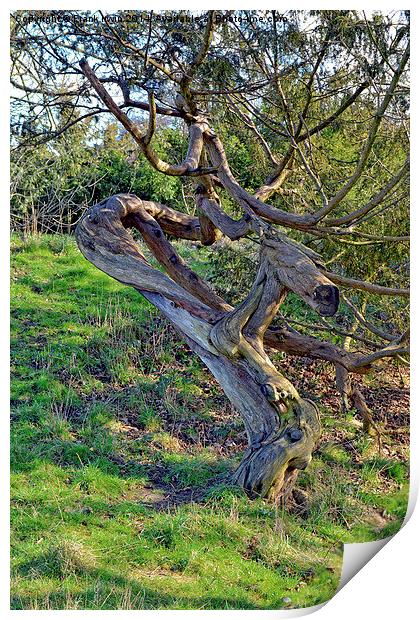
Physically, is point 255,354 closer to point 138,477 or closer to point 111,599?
point 138,477

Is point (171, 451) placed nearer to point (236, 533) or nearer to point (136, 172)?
point (236, 533)

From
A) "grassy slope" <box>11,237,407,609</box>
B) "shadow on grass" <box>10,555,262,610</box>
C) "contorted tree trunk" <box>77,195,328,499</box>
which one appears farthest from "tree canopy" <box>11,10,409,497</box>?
"shadow on grass" <box>10,555,262,610</box>

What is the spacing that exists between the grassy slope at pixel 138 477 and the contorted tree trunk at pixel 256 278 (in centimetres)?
31

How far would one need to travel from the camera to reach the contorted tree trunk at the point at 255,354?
10.6 ft

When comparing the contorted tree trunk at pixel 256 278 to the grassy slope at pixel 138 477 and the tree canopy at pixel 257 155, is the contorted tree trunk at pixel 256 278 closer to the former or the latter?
the tree canopy at pixel 257 155

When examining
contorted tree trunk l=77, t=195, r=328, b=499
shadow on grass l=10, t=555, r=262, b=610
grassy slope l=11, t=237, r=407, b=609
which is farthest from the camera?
contorted tree trunk l=77, t=195, r=328, b=499

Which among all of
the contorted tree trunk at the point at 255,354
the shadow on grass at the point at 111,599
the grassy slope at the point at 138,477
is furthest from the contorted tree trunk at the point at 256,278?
the shadow on grass at the point at 111,599

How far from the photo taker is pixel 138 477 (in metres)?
3.60

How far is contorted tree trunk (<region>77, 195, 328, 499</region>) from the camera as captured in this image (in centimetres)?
323

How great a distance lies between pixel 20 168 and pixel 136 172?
1.09 m

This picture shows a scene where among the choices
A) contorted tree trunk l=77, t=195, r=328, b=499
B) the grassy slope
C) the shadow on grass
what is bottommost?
the shadow on grass

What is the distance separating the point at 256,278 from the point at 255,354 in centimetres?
35

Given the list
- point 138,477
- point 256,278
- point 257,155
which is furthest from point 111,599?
point 257,155

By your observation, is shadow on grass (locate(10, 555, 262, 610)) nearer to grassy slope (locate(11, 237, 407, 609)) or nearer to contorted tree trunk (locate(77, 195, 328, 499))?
grassy slope (locate(11, 237, 407, 609))
